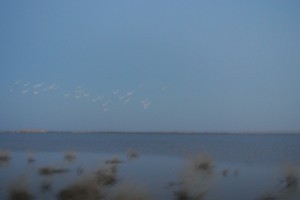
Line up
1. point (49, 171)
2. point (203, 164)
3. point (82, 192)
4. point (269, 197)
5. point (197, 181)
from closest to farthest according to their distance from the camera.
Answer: point (82, 192) < point (269, 197) < point (197, 181) < point (49, 171) < point (203, 164)

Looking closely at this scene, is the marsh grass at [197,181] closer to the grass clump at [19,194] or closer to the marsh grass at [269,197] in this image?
the marsh grass at [269,197]

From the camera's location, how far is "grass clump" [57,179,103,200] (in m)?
11.1

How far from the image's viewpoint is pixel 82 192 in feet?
36.6

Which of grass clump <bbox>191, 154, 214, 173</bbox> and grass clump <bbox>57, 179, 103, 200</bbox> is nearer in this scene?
grass clump <bbox>57, 179, 103, 200</bbox>

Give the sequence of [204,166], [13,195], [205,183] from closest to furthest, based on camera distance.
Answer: [13,195] < [205,183] < [204,166]

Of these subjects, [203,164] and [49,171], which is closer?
[49,171]

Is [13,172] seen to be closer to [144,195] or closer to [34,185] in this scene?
[34,185]

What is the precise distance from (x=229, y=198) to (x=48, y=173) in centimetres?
968

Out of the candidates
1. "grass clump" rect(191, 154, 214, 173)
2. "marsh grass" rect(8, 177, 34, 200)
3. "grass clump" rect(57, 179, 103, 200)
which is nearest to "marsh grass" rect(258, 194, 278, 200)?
"grass clump" rect(57, 179, 103, 200)

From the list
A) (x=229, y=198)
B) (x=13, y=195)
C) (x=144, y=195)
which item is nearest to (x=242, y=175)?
(x=229, y=198)

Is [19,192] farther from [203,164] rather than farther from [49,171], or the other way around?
[203,164]

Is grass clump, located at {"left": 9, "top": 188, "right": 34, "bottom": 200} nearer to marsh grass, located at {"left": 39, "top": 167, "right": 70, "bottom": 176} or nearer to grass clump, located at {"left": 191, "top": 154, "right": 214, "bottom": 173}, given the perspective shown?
marsh grass, located at {"left": 39, "top": 167, "right": 70, "bottom": 176}

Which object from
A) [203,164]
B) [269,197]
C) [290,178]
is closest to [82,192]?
[269,197]

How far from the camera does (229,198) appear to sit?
40.2 feet
